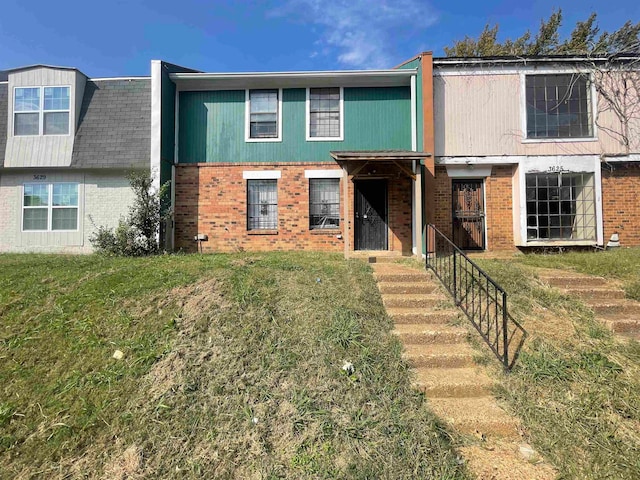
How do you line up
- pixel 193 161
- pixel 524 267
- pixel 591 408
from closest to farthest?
pixel 591 408
pixel 524 267
pixel 193 161

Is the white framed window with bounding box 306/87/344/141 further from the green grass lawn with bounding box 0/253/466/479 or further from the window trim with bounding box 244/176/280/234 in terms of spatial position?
the green grass lawn with bounding box 0/253/466/479

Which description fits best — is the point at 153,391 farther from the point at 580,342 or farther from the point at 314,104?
the point at 314,104

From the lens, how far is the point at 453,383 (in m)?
4.14

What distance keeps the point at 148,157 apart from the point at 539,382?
1083 cm

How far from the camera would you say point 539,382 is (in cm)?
420

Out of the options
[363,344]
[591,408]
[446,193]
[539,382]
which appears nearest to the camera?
[591,408]

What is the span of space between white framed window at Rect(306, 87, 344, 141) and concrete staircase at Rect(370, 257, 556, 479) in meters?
5.93

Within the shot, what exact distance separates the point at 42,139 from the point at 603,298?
1478cm

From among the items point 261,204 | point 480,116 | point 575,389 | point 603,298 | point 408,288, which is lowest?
point 575,389

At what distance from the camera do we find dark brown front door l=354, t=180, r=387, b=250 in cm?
1072

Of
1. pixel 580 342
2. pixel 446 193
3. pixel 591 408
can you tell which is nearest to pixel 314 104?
pixel 446 193

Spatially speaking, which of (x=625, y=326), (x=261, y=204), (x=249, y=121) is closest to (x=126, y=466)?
(x=625, y=326)

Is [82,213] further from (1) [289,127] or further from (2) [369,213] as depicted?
(2) [369,213]

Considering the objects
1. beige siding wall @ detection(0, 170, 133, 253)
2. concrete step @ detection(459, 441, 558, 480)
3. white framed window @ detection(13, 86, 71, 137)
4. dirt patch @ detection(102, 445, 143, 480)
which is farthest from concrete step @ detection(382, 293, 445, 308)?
white framed window @ detection(13, 86, 71, 137)
